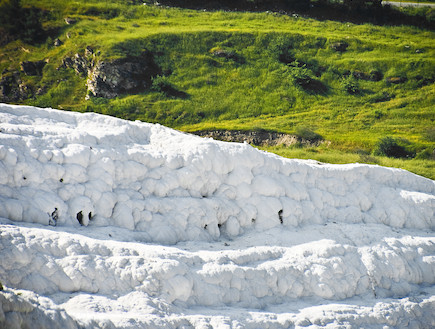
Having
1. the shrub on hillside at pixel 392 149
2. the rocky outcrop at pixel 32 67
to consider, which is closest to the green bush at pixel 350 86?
the shrub on hillside at pixel 392 149

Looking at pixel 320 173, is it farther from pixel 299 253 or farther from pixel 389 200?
pixel 299 253

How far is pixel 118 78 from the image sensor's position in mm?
43281

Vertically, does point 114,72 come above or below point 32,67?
above

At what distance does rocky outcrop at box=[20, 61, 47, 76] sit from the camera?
4503 centimetres

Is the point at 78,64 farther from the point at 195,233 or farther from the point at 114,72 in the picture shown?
the point at 195,233

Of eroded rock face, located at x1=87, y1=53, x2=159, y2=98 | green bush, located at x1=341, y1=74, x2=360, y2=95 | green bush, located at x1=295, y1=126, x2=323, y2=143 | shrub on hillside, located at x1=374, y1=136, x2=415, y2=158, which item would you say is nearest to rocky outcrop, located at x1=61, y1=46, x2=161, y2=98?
eroded rock face, located at x1=87, y1=53, x2=159, y2=98

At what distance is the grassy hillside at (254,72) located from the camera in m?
41.0

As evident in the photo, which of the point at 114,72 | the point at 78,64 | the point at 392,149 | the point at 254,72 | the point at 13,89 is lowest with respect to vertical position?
the point at 392,149

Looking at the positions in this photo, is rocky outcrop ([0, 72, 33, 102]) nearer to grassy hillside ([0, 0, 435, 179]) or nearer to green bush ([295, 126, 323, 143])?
grassy hillside ([0, 0, 435, 179])

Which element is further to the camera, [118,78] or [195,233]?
[118,78]

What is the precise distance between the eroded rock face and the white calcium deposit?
28.9 m

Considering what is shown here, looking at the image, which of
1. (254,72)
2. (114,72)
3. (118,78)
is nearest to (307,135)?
(254,72)

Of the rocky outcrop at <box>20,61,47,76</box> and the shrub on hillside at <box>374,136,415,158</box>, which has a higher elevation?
the rocky outcrop at <box>20,61,47,76</box>

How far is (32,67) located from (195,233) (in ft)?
122
